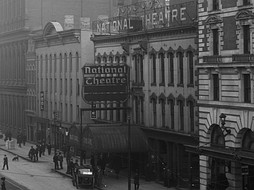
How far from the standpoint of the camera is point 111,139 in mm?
49562

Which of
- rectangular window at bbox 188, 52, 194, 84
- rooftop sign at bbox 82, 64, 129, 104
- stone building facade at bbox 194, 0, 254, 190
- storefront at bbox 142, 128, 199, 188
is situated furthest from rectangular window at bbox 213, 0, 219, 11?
rooftop sign at bbox 82, 64, 129, 104

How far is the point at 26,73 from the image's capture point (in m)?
86.8

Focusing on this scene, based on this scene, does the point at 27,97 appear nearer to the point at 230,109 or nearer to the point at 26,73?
the point at 26,73

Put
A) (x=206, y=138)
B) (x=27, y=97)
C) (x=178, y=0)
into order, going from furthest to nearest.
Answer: (x=27, y=97) < (x=178, y=0) < (x=206, y=138)

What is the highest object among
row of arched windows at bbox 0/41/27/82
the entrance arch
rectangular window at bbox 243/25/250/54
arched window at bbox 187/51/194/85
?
row of arched windows at bbox 0/41/27/82

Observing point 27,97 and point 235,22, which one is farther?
point 27,97

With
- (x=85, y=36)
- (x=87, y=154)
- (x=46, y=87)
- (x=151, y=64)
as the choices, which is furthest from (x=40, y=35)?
(x=151, y=64)

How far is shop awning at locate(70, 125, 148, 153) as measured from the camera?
48.8 m

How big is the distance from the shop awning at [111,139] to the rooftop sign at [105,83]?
152 inches

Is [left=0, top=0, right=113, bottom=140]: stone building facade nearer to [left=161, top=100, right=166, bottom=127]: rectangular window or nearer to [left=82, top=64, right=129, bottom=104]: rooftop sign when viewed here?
[left=82, top=64, right=129, bottom=104]: rooftop sign

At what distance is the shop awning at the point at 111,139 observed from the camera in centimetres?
4884

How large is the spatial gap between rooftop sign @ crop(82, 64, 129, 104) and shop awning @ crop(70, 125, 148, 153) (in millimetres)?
3868

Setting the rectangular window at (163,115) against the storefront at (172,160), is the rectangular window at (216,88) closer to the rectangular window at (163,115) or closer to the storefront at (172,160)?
the storefront at (172,160)

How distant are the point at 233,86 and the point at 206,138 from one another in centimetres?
506
